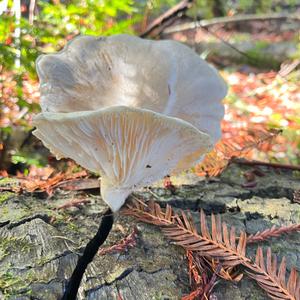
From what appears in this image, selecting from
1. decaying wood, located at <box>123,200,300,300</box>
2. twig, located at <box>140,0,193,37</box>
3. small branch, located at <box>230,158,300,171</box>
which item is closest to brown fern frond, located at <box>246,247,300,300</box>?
decaying wood, located at <box>123,200,300,300</box>

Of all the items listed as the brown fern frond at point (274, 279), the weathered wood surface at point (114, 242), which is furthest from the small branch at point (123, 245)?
the brown fern frond at point (274, 279)

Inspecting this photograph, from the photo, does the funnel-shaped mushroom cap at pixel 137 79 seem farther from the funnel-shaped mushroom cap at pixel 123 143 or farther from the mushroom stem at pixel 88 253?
the mushroom stem at pixel 88 253

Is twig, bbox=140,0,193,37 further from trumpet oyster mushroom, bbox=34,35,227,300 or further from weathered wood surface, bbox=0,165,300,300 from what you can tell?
weathered wood surface, bbox=0,165,300,300

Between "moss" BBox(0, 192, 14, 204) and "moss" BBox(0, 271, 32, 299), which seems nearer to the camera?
"moss" BBox(0, 271, 32, 299)

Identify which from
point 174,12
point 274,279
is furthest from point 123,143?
point 174,12

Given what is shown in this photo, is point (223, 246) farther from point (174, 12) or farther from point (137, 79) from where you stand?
point (174, 12)
